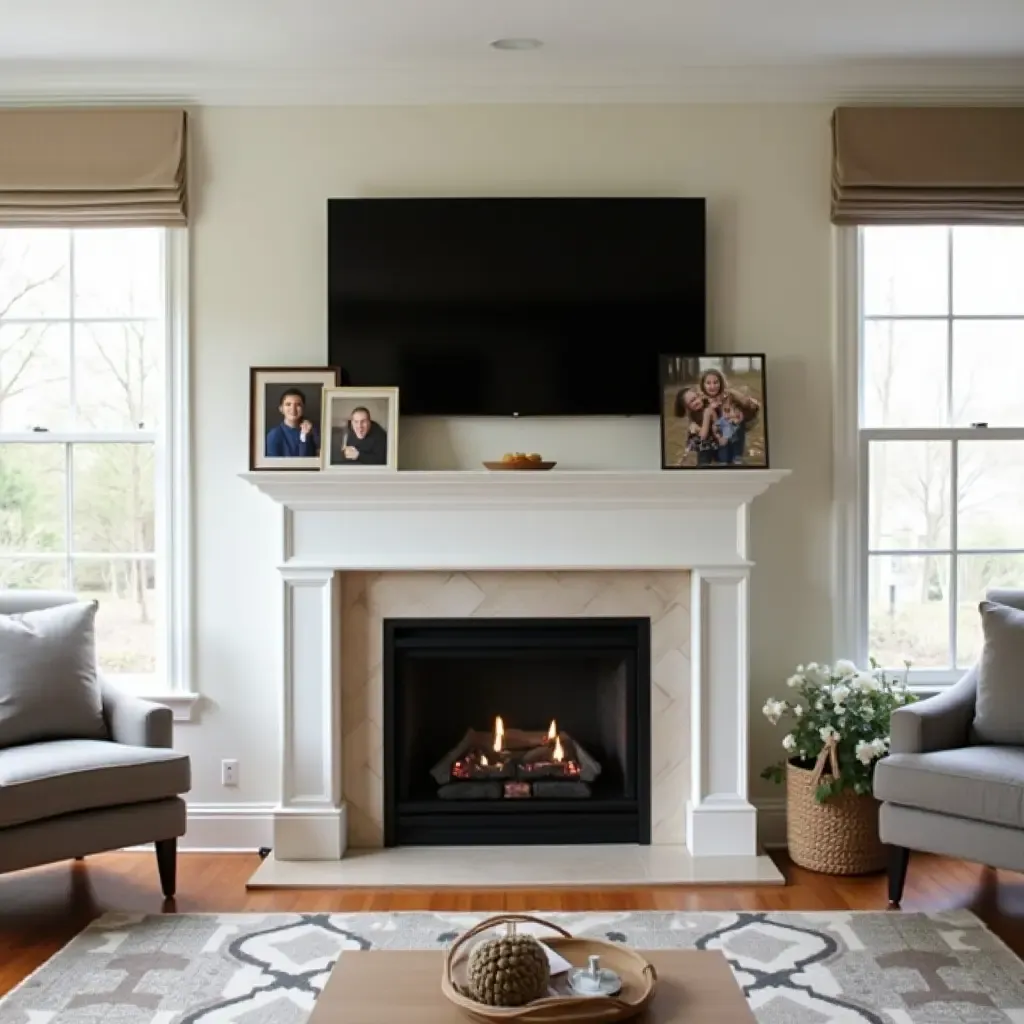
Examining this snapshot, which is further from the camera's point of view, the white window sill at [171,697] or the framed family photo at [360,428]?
the white window sill at [171,697]

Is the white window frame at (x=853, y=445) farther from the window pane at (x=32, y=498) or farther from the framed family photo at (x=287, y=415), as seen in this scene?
the window pane at (x=32, y=498)

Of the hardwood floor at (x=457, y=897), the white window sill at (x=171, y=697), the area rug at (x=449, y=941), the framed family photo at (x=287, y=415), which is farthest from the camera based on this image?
the white window sill at (x=171, y=697)

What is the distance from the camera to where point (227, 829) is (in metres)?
4.10

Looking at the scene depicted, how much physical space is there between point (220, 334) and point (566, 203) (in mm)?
1286

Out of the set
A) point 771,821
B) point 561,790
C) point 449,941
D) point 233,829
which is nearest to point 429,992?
point 449,941

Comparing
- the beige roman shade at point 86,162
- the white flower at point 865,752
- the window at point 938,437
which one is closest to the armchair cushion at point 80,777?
the beige roman shade at point 86,162

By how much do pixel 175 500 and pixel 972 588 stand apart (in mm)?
2864

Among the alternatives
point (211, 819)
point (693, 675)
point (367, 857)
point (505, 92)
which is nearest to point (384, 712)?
point (367, 857)

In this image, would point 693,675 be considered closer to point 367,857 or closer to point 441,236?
point 367,857

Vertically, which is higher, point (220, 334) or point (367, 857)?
point (220, 334)

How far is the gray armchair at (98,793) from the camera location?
3242 mm

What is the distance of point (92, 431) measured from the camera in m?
4.17

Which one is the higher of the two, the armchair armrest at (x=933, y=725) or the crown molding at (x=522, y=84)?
the crown molding at (x=522, y=84)

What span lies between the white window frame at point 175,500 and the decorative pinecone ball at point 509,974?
7.57 ft
